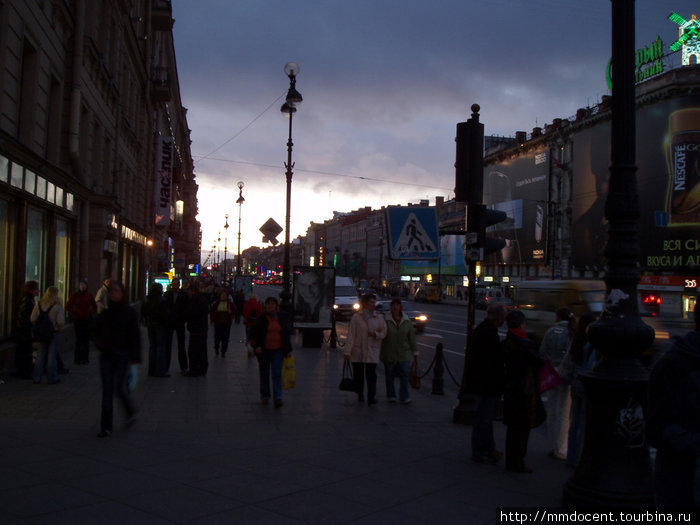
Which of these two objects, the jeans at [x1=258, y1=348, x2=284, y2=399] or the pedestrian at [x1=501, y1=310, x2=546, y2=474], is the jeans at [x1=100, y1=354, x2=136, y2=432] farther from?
the pedestrian at [x1=501, y1=310, x2=546, y2=474]

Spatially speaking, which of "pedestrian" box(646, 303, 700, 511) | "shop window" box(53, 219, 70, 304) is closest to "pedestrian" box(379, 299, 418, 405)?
"pedestrian" box(646, 303, 700, 511)

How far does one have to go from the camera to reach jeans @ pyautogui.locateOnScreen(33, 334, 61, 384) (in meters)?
11.0

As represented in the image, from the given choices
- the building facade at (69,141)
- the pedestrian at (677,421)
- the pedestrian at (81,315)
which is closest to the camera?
the pedestrian at (677,421)

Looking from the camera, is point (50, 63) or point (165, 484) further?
point (50, 63)

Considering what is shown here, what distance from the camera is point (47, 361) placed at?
438 inches

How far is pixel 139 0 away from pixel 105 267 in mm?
13396

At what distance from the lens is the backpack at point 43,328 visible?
1080 centimetres

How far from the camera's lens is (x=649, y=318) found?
698 inches

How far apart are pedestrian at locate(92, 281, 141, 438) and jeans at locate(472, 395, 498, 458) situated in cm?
394

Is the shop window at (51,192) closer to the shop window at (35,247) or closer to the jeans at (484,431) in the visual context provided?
the shop window at (35,247)

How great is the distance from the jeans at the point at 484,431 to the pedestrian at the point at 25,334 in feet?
26.2

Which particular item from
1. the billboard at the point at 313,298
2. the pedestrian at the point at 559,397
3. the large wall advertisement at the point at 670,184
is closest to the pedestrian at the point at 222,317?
the billboard at the point at 313,298

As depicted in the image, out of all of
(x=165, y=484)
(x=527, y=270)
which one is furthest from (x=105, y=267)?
(x=527, y=270)

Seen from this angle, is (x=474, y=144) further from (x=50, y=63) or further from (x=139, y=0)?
(x=139, y=0)
